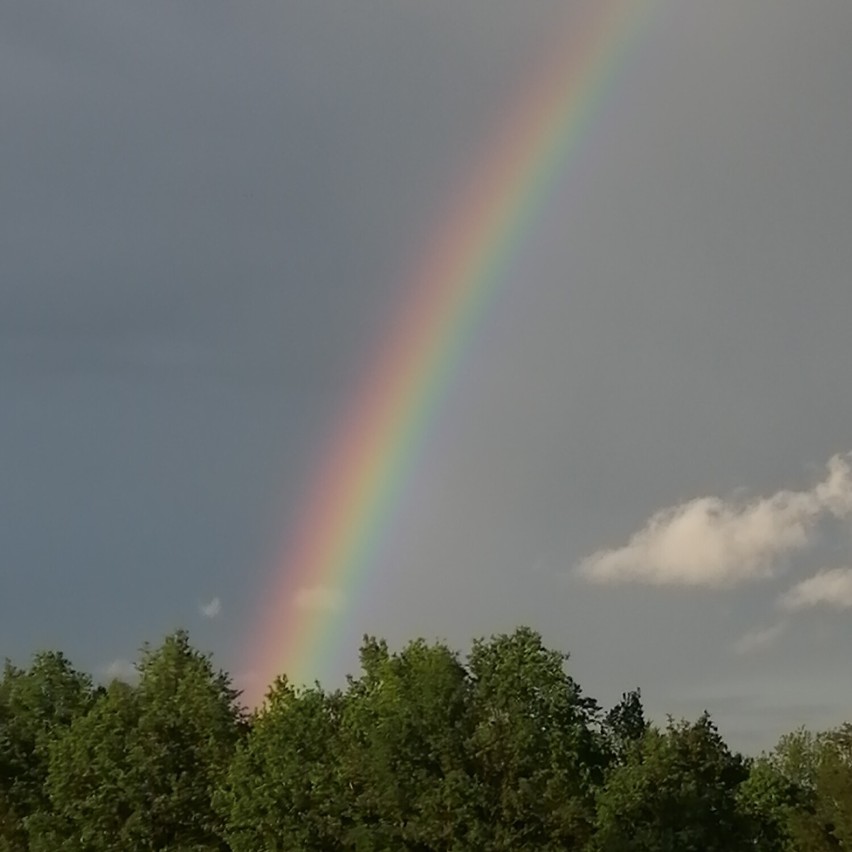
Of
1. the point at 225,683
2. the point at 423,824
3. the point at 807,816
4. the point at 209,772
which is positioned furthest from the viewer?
the point at 807,816

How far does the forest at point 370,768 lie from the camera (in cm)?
5322

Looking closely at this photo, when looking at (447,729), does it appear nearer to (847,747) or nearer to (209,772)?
(209,772)

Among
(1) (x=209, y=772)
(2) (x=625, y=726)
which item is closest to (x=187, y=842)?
(1) (x=209, y=772)

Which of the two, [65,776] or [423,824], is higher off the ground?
[65,776]

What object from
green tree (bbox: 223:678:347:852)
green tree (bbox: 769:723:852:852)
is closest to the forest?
green tree (bbox: 223:678:347:852)

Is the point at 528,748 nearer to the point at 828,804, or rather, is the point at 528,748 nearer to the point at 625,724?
the point at 625,724

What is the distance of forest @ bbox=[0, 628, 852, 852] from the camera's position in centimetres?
5322

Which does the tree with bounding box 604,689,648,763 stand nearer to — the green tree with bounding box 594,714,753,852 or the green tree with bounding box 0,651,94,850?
the green tree with bounding box 594,714,753,852

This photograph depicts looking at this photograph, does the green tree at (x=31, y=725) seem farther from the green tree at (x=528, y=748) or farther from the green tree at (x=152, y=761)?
the green tree at (x=528, y=748)

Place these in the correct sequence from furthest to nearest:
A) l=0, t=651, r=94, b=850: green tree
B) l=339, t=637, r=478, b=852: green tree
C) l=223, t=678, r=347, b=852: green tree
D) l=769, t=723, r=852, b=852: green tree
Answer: l=769, t=723, r=852, b=852: green tree, l=0, t=651, r=94, b=850: green tree, l=223, t=678, r=347, b=852: green tree, l=339, t=637, r=478, b=852: green tree

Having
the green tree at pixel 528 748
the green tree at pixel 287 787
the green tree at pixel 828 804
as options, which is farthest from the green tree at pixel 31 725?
the green tree at pixel 828 804

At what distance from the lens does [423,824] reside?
5250cm

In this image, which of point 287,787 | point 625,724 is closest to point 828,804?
point 625,724

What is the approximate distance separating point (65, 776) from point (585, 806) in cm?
2436
